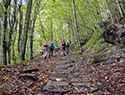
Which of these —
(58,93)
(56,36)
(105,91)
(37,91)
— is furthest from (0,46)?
(56,36)

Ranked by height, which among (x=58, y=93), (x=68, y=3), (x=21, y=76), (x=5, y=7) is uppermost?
(x=68, y=3)

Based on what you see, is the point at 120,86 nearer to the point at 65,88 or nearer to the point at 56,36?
the point at 65,88

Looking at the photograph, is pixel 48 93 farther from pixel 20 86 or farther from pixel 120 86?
pixel 120 86

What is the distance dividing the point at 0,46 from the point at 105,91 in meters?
9.05

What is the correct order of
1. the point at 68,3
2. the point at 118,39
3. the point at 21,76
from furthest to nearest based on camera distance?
the point at 68,3
the point at 118,39
the point at 21,76

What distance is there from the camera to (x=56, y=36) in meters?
33.8

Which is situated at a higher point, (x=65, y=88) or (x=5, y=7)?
(x=5, y=7)

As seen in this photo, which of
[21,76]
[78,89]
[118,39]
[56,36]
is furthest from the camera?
[56,36]

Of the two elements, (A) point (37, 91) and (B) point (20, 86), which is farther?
(B) point (20, 86)

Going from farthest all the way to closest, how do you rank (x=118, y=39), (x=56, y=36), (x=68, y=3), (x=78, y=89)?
(x=56, y=36), (x=68, y=3), (x=118, y=39), (x=78, y=89)

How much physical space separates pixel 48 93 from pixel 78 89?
1.06 meters

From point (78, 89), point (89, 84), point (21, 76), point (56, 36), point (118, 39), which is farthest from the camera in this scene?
point (56, 36)

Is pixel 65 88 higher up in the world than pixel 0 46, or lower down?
lower down

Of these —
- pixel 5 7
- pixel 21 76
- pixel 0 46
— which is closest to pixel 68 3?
pixel 5 7
